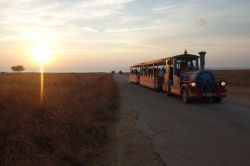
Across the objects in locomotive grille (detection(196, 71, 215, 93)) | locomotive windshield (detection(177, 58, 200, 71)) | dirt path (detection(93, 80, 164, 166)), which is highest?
locomotive windshield (detection(177, 58, 200, 71))

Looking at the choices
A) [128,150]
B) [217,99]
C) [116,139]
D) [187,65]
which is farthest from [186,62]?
[128,150]

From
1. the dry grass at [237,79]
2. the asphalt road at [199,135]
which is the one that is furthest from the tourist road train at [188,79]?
the dry grass at [237,79]

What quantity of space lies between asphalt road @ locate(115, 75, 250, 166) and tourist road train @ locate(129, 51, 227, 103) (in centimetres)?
414

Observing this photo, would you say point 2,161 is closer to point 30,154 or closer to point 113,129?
point 30,154

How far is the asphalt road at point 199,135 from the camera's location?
8328mm

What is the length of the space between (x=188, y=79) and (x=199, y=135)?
12405 millimetres

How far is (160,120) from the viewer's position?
1456cm

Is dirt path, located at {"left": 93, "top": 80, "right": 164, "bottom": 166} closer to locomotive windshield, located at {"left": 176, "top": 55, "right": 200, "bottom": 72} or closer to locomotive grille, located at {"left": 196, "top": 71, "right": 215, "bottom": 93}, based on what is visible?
locomotive grille, located at {"left": 196, "top": 71, "right": 215, "bottom": 93}

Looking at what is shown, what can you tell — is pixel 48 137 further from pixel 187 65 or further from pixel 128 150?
pixel 187 65

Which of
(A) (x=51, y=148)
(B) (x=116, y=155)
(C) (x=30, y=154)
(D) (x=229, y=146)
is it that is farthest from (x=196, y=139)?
(C) (x=30, y=154)

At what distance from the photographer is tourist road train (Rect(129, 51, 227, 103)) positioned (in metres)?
21.7

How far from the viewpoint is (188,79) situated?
23.3m

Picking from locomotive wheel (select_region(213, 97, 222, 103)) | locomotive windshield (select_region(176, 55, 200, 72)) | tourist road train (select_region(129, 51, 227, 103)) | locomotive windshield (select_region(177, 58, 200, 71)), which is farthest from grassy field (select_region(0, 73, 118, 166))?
locomotive windshield (select_region(176, 55, 200, 72))

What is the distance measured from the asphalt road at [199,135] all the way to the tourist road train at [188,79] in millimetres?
4138
